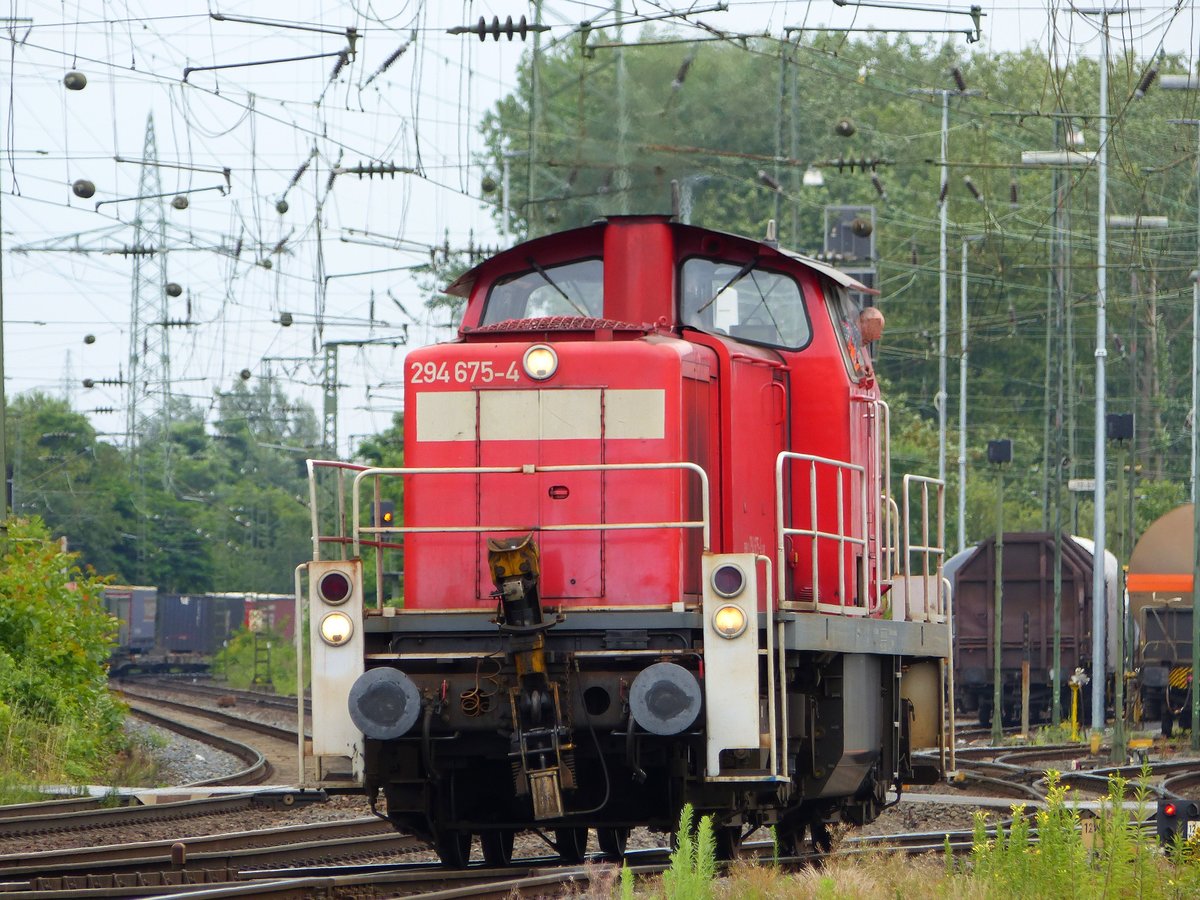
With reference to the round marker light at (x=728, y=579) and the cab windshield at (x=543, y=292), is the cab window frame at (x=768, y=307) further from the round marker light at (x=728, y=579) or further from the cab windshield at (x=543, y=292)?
the round marker light at (x=728, y=579)

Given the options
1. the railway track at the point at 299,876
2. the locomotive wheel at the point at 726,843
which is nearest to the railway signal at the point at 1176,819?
the railway track at the point at 299,876

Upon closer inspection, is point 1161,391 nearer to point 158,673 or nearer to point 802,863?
point 158,673

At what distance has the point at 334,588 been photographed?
882cm

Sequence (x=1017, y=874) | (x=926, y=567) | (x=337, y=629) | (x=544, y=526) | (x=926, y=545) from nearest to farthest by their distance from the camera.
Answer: (x=1017, y=874) → (x=337, y=629) → (x=544, y=526) → (x=926, y=545) → (x=926, y=567)

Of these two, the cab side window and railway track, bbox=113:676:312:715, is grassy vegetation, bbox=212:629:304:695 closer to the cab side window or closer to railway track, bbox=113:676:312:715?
railway track, bbox=113:676:312:715

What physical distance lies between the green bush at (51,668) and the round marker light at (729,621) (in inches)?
446

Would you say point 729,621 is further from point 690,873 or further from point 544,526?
point 690,873

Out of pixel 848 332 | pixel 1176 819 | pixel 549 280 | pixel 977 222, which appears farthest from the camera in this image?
pixel 977 222

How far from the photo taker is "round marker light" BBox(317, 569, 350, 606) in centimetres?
880

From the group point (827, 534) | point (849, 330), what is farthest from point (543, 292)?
point (827, 534)

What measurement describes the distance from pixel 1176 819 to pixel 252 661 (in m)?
39.3

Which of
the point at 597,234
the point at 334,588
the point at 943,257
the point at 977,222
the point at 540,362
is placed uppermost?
the point at 977,222

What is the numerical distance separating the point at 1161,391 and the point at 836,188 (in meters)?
12.5

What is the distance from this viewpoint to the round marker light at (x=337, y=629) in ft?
28.8
